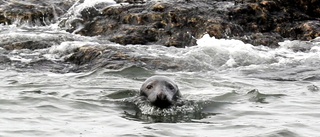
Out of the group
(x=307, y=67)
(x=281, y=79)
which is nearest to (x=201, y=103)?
(x=281, y=79)

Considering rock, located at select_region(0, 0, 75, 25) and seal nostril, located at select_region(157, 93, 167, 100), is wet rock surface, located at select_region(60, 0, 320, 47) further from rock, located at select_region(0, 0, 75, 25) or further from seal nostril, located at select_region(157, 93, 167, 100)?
seal nostril, located at select_region(157, 93, 167, 100)

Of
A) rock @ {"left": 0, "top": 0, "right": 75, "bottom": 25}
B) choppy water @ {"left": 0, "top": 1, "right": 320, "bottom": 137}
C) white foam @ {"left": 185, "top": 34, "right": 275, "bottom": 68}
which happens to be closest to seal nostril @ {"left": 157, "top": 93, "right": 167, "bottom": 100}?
choppy water @ {"left": 0, "top": 1, "right": 320, "bottom": 137}

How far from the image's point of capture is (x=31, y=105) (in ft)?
25.9

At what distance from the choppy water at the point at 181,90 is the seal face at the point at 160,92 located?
136 millimetres

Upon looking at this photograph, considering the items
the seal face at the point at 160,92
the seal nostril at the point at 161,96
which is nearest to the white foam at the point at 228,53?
the seal face at the point at 160,92

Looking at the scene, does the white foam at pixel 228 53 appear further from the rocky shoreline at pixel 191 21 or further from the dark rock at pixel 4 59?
the dark rock at pixel 4 59

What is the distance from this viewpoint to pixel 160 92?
764 cm

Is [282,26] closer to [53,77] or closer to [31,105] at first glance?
[53,77]

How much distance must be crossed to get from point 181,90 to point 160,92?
218 cm

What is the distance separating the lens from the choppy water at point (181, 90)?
6590mm

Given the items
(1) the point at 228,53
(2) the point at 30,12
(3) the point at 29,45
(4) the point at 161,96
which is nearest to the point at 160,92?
(4) the point at 161,96

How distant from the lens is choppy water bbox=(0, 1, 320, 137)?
21.6 ft

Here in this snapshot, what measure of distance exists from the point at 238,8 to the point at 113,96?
731 cm

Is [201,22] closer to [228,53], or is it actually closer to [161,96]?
[228,53]
